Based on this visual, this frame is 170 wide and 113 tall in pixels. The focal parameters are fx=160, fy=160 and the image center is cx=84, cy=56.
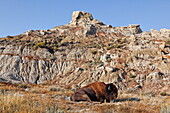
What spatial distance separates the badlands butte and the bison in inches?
844

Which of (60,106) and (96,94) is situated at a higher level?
(96,94)

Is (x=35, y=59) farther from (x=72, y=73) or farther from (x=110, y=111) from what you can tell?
(x=110, y=111)

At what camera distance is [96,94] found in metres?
8.98

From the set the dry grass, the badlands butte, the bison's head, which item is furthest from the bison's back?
the badlands butte

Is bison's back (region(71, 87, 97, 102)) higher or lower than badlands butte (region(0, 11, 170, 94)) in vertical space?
lower

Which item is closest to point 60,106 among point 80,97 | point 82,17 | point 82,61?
point 80,97

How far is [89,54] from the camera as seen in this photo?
4897 centimetres

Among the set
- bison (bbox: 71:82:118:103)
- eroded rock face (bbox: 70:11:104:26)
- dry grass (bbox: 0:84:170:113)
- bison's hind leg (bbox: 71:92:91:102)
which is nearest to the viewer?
dry grass (bbox: 0:84:170:113)

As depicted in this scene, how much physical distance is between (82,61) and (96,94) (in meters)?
37.0

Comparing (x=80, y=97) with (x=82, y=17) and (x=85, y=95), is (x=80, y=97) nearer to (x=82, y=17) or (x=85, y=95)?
(x=85, y=95)

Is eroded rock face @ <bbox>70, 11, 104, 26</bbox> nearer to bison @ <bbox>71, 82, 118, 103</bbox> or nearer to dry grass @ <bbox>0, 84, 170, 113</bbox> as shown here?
bison @ <bbox>71, 82, 118, 103</bbox>

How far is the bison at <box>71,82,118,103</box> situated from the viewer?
883 cm

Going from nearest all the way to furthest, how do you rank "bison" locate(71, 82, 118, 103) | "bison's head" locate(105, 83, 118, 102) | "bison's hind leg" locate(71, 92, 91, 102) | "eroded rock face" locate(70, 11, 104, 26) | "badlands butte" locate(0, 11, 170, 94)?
"bison's hind leg" locate(71, 92, 91, 102)
"bison" locate(71, 82, 118, 103)
"bison's head" locate(105, 83, 118, 102)
"badlands butte" locate(0, 11, 170, 94)
"eroded rock face" locate(70, 11, 104, 26)

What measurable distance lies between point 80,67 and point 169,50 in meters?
24.1
